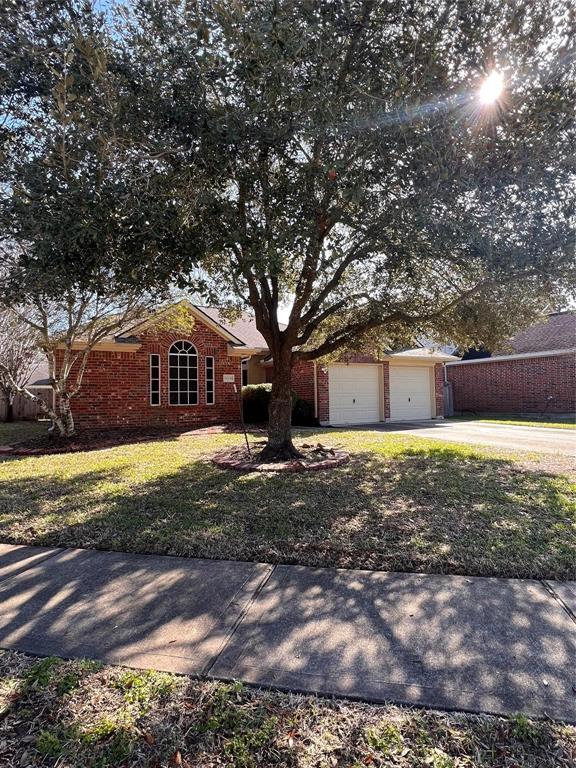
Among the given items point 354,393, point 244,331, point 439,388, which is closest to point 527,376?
point 439,388

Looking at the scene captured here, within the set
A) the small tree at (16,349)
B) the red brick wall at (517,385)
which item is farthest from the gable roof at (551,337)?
the small tree at (16,349)

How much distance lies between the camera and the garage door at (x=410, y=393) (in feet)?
54.1

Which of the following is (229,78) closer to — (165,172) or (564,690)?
(165,172)

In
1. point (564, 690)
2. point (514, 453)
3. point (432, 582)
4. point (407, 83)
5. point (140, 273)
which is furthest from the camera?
point (514, 453)

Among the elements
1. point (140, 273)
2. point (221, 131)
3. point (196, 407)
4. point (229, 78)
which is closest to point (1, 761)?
point (140, 273)

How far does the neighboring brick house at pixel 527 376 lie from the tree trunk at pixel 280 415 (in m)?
10.3

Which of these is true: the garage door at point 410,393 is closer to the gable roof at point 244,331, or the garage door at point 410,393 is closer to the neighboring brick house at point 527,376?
the neighboring brick house at point 527,376

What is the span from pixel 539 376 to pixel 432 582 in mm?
16876

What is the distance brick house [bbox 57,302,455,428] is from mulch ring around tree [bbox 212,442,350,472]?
4395 mm

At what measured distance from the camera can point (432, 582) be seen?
3.24m

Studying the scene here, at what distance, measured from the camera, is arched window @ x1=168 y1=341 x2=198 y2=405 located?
1409 centimetres

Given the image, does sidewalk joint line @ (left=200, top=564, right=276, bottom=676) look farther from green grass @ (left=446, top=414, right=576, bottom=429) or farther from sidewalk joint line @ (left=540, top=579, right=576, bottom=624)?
green grass @ (left=446, top=414, right=576, bottom=429)

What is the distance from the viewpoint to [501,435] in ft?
39.3

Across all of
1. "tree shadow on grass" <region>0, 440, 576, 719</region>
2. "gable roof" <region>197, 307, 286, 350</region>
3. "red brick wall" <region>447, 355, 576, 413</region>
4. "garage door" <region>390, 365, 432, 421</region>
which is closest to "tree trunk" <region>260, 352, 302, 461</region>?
"tree shadow on grass" <region>0, 440, 576, 719</region>
